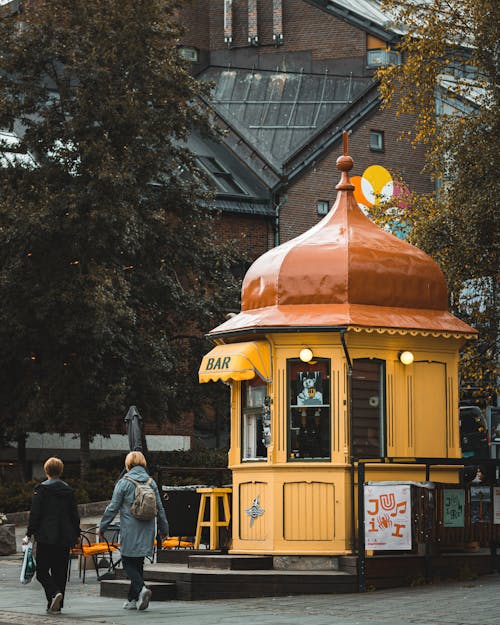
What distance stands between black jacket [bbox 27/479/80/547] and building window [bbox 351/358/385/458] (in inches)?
177

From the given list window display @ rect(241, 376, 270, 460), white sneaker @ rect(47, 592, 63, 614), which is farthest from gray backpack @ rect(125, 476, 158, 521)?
window display @ rect(241, 376, 270, 460)

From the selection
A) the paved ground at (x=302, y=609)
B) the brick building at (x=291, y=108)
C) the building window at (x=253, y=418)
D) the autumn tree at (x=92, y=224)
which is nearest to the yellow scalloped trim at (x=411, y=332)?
the building window at (x=253, y=418)

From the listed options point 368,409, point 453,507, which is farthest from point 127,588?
point 453,507

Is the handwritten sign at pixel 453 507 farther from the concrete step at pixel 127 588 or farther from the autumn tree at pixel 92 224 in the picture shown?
the autumn tree at pixel 92 224

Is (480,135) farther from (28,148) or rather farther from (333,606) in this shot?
(28,148)

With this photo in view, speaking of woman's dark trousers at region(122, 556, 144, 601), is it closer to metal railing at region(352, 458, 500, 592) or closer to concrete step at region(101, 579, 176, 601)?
concrete step at region(101, 579, 176, 601)

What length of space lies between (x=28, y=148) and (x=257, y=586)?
76.2 feet

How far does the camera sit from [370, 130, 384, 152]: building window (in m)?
56.0

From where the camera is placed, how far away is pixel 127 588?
1789 centimetres

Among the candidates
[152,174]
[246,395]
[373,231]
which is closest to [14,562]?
[246,395]

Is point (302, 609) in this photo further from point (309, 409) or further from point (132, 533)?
point (309, 409)

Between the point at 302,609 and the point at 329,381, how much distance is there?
3.96m

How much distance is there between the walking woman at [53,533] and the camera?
16062 mm

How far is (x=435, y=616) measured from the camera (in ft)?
49.1
